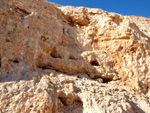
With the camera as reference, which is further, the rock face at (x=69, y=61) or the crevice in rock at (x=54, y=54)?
the crevice in rock at (x=54, y=54)

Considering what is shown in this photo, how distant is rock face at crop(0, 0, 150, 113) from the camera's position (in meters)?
3.30

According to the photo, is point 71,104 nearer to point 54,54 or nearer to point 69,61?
point 69,61

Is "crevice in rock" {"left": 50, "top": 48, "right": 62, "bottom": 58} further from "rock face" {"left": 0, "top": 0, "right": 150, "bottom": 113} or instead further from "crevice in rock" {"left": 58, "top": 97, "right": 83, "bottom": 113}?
"crevice in rock" {"left": 58, "top": 97, "right": 83, "bottom": 113}

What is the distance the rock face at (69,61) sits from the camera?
10.8ft

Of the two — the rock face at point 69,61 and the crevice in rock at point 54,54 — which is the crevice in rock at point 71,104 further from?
the crevice in rock at point 54,54

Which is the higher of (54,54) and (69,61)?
(54,54)

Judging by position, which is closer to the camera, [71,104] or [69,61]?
[71,104]

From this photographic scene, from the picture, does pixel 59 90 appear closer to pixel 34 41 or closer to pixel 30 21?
pixel 34 41

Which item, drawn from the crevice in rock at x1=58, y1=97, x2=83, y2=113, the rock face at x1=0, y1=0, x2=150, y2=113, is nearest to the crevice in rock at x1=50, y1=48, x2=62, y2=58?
the rock face at x1=0, y1=0, x2=150, y2=113

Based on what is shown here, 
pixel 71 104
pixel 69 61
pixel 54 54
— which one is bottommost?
pixel 71 104

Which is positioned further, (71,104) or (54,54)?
(54,54)

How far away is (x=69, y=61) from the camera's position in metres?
5.12

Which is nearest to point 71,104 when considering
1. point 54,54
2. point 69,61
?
point 69,61

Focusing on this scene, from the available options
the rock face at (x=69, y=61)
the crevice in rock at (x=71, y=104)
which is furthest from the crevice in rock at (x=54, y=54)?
the crevice in rock at (x=71, y=104)
